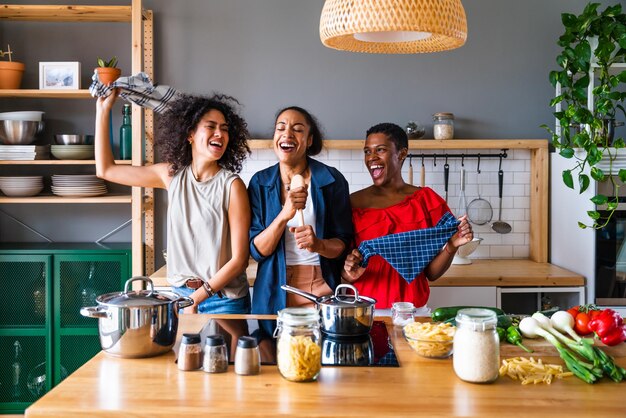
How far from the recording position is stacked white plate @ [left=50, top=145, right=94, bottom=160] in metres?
4.51

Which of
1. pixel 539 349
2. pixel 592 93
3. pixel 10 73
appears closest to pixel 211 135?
pixel 539 349

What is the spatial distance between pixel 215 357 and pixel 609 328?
53.6 inches

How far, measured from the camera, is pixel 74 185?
4535 millimetres

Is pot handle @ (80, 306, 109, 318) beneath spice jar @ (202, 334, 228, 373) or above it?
above

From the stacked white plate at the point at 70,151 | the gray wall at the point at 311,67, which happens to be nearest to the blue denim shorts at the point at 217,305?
the stacked white plate at the point at 70,151

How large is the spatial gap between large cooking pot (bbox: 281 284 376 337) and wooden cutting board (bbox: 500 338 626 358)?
46cm

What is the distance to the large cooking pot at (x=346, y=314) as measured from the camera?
2371mm

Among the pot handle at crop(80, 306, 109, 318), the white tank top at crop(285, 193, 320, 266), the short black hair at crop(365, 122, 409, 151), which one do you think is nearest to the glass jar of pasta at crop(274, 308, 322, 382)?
the pot handle at crop(80, 306, 109, 318)

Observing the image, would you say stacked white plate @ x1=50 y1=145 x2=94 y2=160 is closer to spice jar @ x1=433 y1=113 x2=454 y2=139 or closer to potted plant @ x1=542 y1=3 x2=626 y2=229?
spice jar @ x1=433 y1=113 x2=454 y2=139

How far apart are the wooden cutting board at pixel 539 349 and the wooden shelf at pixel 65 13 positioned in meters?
3.28

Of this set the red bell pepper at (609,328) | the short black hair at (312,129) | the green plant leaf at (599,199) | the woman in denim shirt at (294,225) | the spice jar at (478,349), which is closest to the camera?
the spice jar at (478,349)

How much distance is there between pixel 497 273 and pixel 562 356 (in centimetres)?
217

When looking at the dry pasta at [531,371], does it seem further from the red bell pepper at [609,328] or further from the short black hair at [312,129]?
the short black hair at [312,129]

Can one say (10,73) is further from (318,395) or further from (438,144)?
(318,395)
